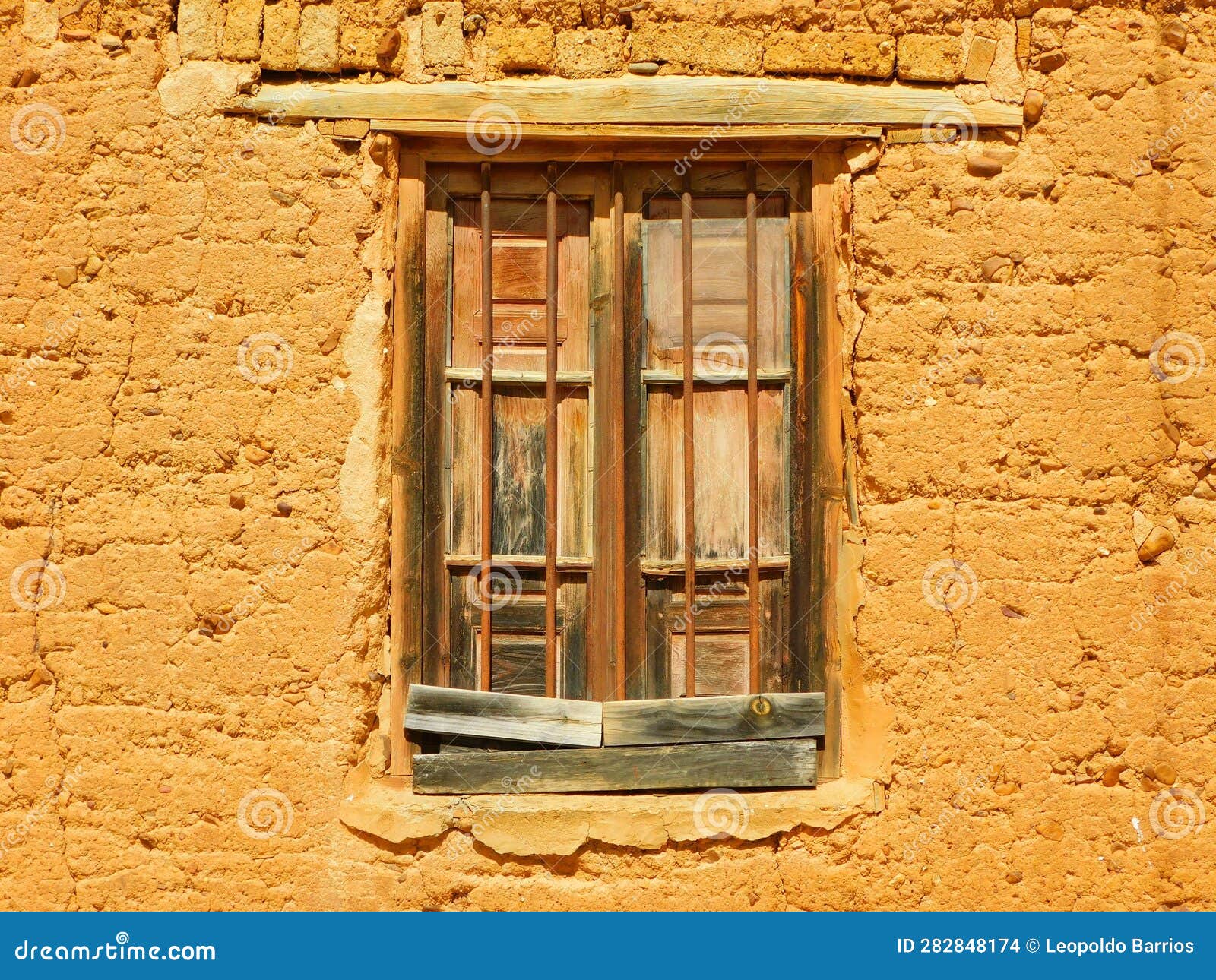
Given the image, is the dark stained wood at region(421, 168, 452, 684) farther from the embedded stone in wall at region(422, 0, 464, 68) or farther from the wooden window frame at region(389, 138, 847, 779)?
the embedded stone in wall at region(422, 0, 464, 68)

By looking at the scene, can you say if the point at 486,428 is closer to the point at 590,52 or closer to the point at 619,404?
the point at 619,404

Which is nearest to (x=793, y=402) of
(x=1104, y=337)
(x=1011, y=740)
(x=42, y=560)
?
(x=1104, y=337)

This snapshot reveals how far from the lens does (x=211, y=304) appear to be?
284 centimetres

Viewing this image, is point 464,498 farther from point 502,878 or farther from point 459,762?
point 502,878

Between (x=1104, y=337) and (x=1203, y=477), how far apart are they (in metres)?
0.45

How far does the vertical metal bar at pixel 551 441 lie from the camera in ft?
9.66

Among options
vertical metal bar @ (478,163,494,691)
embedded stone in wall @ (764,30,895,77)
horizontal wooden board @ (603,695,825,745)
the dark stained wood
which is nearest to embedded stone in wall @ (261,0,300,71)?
the dark stained wood

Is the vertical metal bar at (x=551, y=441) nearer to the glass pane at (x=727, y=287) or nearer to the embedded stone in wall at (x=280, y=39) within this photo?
the glass pane at (x=727, y=287)

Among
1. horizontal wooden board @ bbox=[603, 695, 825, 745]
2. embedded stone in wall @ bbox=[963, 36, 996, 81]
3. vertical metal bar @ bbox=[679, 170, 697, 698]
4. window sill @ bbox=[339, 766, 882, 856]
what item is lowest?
window sill @ bbox=[339, 766, 882, 856]

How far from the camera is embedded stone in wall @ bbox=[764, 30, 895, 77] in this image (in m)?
2.88

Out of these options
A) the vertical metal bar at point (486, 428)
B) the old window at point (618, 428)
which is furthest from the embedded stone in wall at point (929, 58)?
the vertical metal bar at point (486, 428)

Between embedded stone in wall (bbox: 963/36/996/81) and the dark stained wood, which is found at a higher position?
embedded stone in wall (bbox: 963/36/996/81)

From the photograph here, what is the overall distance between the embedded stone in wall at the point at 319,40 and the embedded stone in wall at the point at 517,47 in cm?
40

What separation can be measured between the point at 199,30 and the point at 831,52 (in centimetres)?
167
